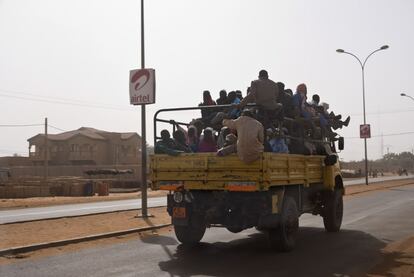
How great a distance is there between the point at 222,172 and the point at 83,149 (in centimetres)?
7144

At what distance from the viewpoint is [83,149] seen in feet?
256

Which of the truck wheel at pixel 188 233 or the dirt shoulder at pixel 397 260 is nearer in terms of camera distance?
the dirt shoulder at pixel 397 260

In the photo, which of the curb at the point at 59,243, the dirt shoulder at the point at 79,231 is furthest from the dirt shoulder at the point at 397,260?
the curb at the point at 59,243

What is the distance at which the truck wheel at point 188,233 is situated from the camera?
10.4m

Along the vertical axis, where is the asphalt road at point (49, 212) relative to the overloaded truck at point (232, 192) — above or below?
below

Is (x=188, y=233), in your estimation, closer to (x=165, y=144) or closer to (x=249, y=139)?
(x=165, y=144)

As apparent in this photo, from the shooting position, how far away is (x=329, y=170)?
40.0 ft

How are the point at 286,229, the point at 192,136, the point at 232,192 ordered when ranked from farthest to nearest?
the point at 192,136, the point at 286,229, the point at 232,192

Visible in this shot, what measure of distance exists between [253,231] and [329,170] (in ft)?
7.77

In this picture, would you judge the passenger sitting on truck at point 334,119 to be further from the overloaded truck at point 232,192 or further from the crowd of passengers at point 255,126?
the overloaded truck at point 232,192

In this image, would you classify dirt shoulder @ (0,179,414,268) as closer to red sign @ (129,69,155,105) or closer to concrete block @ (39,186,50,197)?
red sign @ (129,69,155,105)

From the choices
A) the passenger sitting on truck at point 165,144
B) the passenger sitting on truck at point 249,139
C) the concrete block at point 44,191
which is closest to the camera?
the passenger sitting on truck at point 249,139

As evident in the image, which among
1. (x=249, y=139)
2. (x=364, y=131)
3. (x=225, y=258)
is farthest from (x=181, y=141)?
(x=364, y=131)

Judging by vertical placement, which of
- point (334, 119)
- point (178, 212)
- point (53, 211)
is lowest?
point (53, 211)
